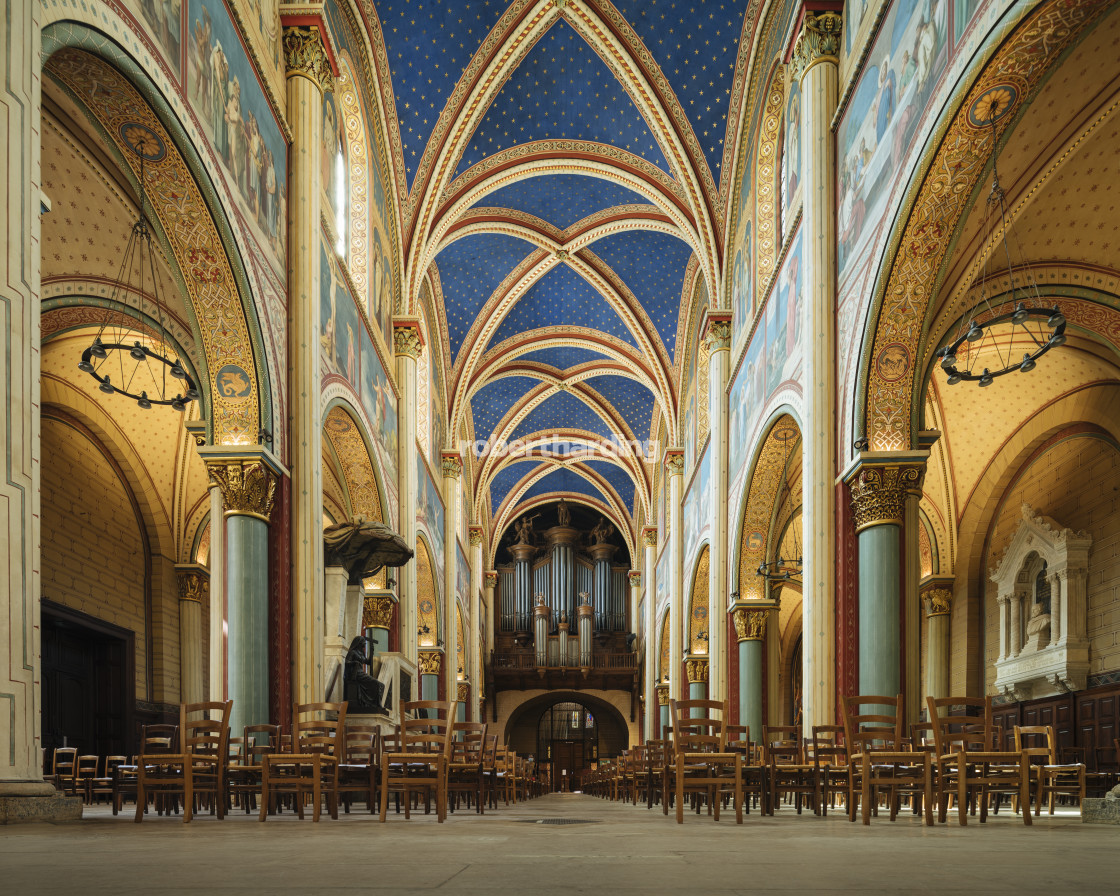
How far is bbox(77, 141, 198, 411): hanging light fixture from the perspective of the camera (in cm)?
991

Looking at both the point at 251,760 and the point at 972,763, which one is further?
the point at 251,760

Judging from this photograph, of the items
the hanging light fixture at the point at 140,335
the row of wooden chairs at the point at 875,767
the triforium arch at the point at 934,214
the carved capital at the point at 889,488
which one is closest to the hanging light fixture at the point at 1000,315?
the triforium arch at the point at 934,214

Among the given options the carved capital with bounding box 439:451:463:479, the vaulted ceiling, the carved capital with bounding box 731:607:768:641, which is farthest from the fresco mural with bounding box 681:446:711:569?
the carved capital with bounding box 439:451:463:479

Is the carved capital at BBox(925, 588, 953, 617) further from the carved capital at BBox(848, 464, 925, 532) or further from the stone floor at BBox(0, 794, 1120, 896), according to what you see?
the stone floor at BBox(0, 794, 1120, 896)

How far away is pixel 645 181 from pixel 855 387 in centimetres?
1051

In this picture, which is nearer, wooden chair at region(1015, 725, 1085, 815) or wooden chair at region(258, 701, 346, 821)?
wooden chair at region(258, 701, 346, 821)

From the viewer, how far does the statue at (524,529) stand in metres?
39.1

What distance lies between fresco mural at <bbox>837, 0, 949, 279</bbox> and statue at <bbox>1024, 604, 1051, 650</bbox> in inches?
304

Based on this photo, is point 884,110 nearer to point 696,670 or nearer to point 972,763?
point 972,763

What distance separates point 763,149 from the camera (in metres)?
16.4

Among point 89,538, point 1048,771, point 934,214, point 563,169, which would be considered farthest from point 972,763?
point 563,169
